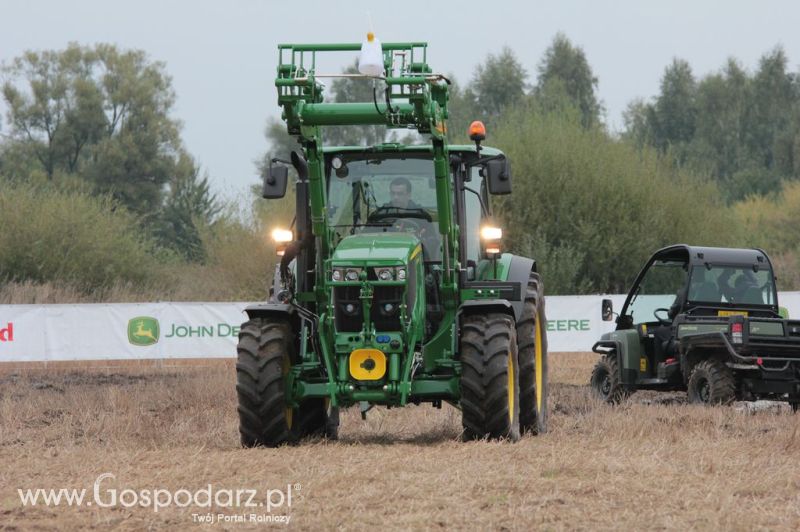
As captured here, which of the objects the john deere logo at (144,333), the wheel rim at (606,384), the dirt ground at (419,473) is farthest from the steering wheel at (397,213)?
the john deere logo at (144,333)

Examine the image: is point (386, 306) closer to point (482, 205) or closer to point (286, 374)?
point (286, 374)

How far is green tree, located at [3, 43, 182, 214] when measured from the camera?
6525 centimetres

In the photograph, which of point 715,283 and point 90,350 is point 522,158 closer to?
point 90,350

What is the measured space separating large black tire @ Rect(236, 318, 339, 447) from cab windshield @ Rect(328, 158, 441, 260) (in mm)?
1259

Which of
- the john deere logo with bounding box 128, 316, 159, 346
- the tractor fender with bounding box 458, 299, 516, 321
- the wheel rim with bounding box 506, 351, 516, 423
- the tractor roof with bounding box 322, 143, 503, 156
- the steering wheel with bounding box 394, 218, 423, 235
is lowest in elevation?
the wheel rim with bounding box 506, 351, 516, 423

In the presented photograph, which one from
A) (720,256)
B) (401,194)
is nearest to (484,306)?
(401,194)

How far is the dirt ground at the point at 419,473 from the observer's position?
24.6ft

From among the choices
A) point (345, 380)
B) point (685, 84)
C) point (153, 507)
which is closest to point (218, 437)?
point (345, 380)

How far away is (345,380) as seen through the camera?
11.2 meters

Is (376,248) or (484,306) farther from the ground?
(376,248)

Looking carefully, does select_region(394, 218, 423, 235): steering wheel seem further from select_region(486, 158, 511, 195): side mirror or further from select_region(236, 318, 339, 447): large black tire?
select_region(236, 318, 339, 447): large black tire

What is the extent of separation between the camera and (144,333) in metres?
26.9
